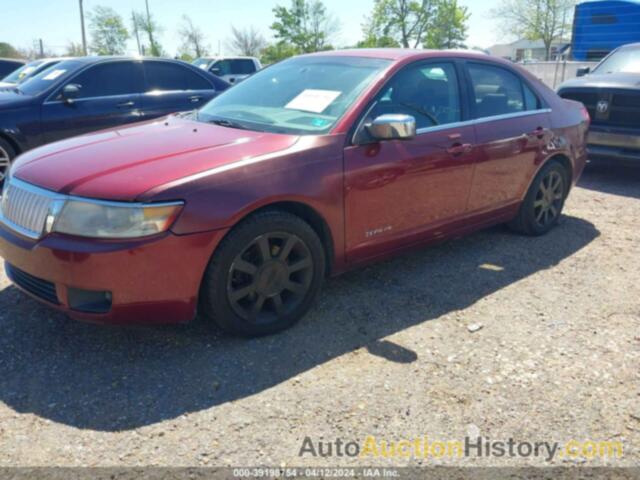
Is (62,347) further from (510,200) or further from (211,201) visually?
(510,200)

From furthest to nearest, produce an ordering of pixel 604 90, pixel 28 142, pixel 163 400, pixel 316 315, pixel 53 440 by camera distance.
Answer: pixel 604 90 → pixel 28 142 → pixel 316 315 → pixel 163 400 → pixel 53 440

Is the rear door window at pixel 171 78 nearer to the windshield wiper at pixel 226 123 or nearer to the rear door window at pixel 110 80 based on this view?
the rear door window at pixel 110 80

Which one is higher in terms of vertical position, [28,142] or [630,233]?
[28,142]

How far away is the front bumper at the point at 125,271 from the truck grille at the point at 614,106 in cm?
629

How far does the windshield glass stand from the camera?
3.46m

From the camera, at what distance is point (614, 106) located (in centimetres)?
723

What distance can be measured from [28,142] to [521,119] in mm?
5201

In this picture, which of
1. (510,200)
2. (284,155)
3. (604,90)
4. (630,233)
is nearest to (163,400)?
(284,155)

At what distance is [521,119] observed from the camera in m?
4.56

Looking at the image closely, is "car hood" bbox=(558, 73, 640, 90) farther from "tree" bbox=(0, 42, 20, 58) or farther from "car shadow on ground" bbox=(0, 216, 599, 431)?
"tree" bbox=(0, 42, 20, 58)

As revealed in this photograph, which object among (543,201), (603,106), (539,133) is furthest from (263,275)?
(603,106)

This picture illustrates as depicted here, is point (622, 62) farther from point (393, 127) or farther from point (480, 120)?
point (393, 127)

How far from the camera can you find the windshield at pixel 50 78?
6602 millimetres

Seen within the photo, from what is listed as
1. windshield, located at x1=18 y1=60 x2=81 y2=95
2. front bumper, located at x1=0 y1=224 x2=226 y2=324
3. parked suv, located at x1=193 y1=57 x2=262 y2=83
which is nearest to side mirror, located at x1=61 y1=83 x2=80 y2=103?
windshield, located at x1=18 y1=60 x2=81 y2=95
